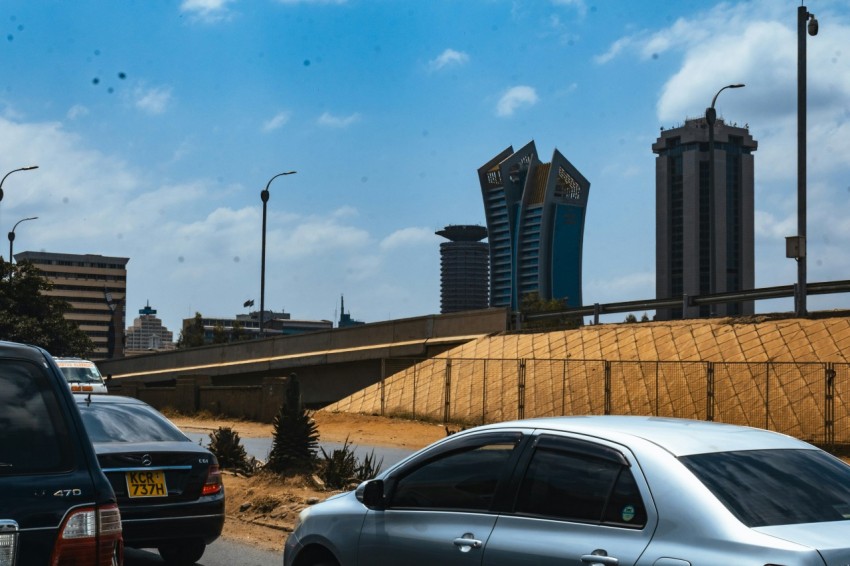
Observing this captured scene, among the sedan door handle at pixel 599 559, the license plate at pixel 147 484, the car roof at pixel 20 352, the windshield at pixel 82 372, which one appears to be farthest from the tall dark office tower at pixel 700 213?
the car roof at pixel 20 352

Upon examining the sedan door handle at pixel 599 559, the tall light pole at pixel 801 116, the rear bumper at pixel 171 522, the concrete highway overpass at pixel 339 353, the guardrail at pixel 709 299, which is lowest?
the rear bumper at pixel 171 522

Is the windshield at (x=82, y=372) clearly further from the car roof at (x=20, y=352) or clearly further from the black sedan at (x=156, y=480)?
the car roof at (x=20, y=352)

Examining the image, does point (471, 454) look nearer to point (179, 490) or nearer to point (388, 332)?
point (179, 490)

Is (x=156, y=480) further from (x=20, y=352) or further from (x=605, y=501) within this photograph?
(x=605, y=501)

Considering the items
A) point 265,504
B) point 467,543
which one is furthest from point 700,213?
point 467,543

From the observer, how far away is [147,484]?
9.52 meters

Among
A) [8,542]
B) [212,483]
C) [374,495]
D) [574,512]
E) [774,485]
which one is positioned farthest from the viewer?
[212,483]

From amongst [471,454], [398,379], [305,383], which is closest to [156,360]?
[305,383]

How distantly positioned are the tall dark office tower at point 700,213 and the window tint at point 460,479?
258ft

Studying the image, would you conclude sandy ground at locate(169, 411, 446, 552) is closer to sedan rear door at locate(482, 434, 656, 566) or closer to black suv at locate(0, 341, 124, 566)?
sedan rear door at locate(482, 434, 656, 566)

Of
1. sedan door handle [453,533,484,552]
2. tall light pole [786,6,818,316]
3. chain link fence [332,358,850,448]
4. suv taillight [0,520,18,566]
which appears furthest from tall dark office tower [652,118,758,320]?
suv taillight [0,520,18,566]

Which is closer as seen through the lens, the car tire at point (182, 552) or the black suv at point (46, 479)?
the black suv at point (46, 479)

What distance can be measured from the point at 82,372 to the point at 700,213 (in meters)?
74.7

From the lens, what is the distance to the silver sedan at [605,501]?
4.75 meters
